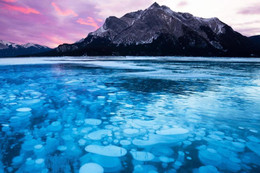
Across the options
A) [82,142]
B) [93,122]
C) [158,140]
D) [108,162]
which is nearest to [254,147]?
[158,140]

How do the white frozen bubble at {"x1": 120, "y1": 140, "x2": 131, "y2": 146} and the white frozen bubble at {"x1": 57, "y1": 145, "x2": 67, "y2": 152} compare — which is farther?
the white frozen bubble at {"x1": 120, "y1": 140, "x2": 131, "y2": 146}

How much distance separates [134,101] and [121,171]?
491cm

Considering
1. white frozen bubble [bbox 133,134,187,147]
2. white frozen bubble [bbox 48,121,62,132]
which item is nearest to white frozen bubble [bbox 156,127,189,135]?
white frozen bubble [bbox 133,134,187,147]

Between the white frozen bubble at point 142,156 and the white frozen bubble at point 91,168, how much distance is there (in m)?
0.78

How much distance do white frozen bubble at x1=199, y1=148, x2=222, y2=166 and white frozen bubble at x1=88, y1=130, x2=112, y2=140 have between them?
2393 millimetres

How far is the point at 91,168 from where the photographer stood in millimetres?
3352

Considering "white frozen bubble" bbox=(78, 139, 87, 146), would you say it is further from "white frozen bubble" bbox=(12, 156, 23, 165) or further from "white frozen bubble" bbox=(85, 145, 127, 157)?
"white frozen bubble" bbox=(12, 156, 23, 165)

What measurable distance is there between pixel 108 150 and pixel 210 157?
225cm

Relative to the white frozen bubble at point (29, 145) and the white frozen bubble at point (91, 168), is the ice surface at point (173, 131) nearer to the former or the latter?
the white frozen bubble at point (91, 168)

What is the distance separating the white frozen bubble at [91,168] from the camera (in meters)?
3.27

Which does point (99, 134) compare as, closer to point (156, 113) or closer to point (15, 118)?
point (156, 113)

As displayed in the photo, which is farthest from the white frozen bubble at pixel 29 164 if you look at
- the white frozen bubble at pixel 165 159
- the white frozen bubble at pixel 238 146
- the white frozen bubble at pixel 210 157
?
the white frozen bubble at pixel 238 146

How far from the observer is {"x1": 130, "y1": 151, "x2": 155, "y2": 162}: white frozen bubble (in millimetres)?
3639

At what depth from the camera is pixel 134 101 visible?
809 cm
